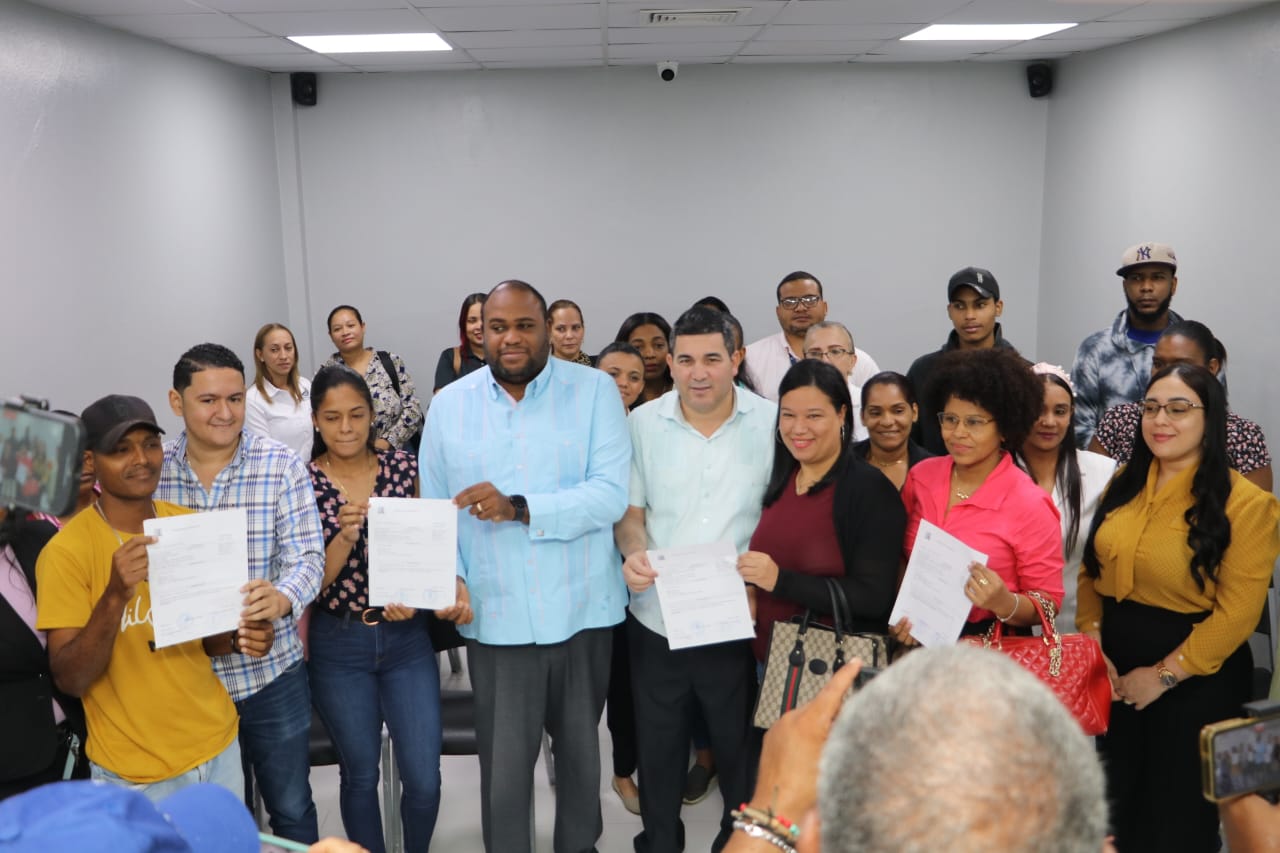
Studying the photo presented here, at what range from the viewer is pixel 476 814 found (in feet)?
12.8

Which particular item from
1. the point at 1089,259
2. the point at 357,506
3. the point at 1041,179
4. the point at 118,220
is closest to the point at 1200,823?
the point at 357,506

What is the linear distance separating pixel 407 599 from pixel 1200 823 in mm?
2486

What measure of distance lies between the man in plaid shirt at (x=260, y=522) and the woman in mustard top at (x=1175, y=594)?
8.05 ft

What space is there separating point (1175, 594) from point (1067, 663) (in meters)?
0.51

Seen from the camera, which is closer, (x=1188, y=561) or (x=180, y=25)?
(x=1188, y=561)

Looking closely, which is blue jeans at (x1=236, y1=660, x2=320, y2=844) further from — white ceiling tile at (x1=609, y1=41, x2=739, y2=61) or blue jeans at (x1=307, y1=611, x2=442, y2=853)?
white ceiling tile at (x1=609, y1=41, x2=739, y2=61)

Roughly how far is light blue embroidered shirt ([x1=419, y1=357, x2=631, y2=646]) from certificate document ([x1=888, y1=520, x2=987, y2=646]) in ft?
2.95

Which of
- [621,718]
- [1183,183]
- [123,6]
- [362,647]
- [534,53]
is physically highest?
[534,53]

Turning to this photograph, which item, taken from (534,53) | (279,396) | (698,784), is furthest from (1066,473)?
(534,53)

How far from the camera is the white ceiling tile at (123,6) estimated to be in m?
4.79

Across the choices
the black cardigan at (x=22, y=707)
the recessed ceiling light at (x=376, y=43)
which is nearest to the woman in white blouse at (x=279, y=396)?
the recessed ceiling light at (x=376, y=43)

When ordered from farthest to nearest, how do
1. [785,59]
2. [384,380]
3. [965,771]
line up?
[785,59] < [384,380] < [965,771]

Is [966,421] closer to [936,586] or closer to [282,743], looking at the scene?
[936,586]

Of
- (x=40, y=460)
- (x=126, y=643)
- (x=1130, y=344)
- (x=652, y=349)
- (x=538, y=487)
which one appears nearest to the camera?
(x=40, y=460)
